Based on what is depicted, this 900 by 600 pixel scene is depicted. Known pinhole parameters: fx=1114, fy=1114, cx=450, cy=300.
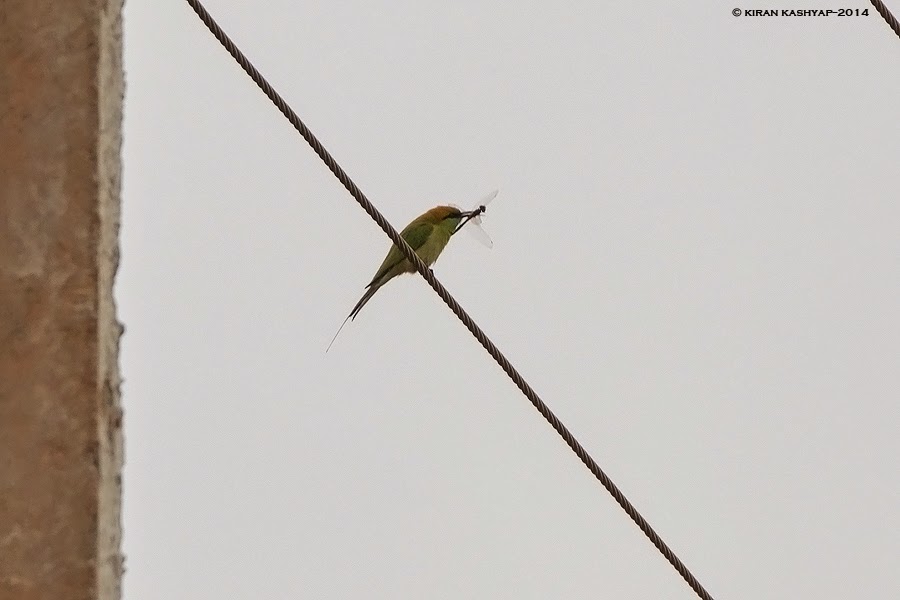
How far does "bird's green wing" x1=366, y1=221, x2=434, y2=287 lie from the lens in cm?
499

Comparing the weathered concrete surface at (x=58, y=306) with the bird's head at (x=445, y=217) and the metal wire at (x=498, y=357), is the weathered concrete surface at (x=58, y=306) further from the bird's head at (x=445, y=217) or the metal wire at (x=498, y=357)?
the bird's head at (x=445, y=217)

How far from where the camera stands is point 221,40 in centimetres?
230

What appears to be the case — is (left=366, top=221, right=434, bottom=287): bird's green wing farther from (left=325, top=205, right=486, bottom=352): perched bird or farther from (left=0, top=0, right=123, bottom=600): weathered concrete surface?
(left=0, top=0, right=123, bottom=600): weathered concrete surface

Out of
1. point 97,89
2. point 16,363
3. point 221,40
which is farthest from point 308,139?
point 16,363

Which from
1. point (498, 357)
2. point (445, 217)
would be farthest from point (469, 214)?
point (498, 357)

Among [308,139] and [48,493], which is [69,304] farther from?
[308,139]

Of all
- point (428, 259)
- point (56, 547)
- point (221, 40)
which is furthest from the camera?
point (428, 259)

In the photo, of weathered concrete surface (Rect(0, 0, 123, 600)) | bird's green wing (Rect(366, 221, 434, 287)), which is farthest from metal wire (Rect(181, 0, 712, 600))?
bird's green wing (Rect(366, 221, 434, 287))

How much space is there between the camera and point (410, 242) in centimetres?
534

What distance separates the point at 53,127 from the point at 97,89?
0.28ft

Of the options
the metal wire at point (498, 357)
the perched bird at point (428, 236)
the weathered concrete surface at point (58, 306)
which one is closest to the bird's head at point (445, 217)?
the perched bird at point (428, 236)

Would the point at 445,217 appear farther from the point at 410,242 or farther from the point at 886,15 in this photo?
the point at 886,15

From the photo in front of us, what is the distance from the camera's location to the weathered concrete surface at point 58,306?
1.54 metres

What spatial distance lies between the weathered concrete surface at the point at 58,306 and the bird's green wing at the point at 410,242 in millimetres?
3315
